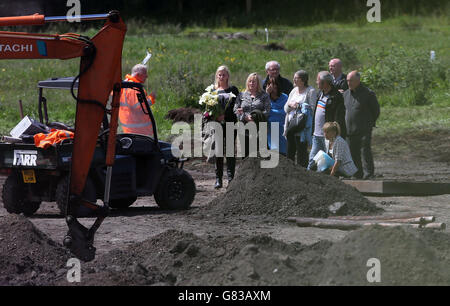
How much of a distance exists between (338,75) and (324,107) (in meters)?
1.00

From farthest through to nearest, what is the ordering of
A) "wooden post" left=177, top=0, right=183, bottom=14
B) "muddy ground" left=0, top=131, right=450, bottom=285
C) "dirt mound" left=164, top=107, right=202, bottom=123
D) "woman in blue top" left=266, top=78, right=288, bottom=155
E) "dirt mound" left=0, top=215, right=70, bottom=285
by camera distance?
"wooden post" left=177, top=0, right=183, bottom=14 → "dirt mound" left=164, top=107, right=202, bottom=123 → "woman in blue top" left=266, top=78, right=288, bottom=155 → "dirt mound" left=0, top=215, right=70, bottom=285 → "muddy ground" left=0, top=131, right=450, bottom=285

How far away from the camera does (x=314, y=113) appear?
15.1 m

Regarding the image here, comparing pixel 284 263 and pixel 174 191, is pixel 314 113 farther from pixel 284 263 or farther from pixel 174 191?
pixel 284 263

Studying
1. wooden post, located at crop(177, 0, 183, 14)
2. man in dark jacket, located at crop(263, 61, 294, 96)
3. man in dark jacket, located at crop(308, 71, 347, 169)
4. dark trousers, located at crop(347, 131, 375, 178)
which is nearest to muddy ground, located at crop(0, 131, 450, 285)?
man in dark jacket, located at crop(308, 71, 347, 169)

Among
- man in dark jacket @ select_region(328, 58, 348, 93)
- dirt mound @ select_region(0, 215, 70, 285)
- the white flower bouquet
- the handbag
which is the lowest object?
dirt mound @ select_region(0, 215, 70, 285)

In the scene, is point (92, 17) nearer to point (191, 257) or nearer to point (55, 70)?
point (191, 257)

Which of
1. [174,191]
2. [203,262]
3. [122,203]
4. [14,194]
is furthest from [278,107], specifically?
[203,262]

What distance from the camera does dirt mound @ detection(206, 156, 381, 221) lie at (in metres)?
12.3

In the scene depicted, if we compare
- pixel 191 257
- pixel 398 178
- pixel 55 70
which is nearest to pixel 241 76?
pixel 55 70

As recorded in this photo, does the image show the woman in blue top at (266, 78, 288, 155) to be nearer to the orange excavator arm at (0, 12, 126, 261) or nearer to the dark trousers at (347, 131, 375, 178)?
the dark trousers at (347, 131, 375, 178)

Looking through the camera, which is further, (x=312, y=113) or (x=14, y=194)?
(x=312, y=113)

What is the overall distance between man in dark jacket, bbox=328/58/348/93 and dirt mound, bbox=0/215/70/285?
7.25 m

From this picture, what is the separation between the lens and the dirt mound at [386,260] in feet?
24.9

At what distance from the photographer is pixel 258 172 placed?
13188mm
